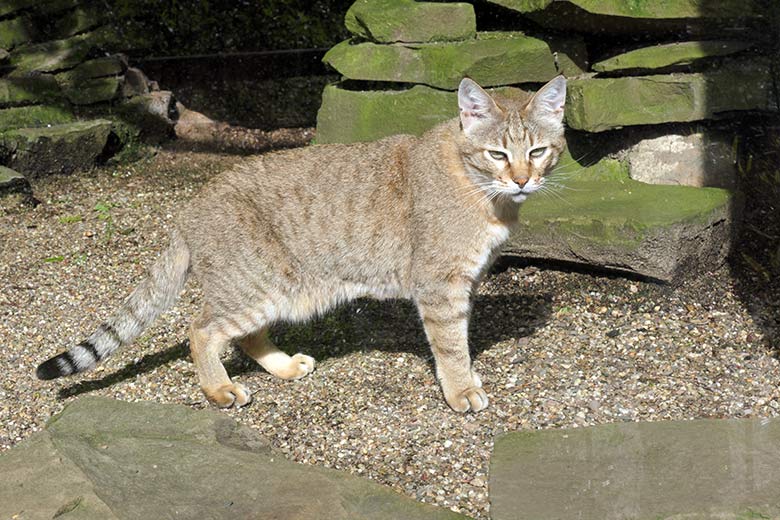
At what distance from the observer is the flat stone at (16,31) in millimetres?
9359

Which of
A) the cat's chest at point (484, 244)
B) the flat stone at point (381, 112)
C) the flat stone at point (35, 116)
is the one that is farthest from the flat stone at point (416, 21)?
the flat stone at point (35, 116)

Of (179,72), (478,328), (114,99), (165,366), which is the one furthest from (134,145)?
(478,328)

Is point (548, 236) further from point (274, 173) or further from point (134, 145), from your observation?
point (134, 145)

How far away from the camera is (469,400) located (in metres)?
4.89

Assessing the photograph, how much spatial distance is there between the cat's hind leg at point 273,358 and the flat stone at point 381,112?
205 centimetres

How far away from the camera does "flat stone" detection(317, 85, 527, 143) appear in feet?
22.3

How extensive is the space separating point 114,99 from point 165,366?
15.5ft

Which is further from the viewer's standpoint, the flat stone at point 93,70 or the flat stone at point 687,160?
the flat stone at point 93,70

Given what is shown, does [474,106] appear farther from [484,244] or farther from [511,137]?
[484,244]

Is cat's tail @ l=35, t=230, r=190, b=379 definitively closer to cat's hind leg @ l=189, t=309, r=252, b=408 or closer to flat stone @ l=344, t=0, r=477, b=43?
cat's hind leg @ l=189, t=309, r=252, b=408

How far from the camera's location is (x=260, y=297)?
16.8ft

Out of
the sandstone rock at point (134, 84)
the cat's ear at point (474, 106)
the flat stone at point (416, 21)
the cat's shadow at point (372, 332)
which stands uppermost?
the cat's ear at point (474, 106)

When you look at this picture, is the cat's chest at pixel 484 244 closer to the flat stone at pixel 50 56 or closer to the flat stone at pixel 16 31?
the flat stone at pixel 50 56

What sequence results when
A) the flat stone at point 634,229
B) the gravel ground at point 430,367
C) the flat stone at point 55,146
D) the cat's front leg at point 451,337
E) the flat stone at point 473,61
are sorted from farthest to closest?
1. the flat stone at point 55,146
2. the flat stone at point 473,61
3. the flat stone at point 634,229
4. the cat's front leg at point 451,337
5. the gravel ground at point 430,367
